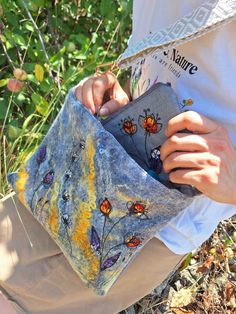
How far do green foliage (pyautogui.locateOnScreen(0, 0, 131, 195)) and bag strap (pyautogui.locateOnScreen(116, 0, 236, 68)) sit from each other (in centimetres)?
69

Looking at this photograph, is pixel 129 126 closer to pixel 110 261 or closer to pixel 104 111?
pixel 104 111

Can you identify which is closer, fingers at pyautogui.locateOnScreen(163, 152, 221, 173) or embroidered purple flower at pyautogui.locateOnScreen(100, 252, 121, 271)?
fingers at pyautogui.locateOnScreen(163, 152, 221, 173)

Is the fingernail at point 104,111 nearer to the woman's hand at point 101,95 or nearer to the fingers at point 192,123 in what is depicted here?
the woman's hand at point 101,95

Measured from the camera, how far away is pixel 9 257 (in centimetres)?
125

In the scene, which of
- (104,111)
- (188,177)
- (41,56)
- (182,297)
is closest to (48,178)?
(104,111)

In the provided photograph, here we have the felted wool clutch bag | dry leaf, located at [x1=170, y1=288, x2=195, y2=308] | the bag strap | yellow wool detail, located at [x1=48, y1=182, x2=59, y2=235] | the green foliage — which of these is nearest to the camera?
the bag strap

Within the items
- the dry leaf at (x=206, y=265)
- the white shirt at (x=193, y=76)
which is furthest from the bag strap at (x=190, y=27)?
the dry leaf at (x=206, y=265)

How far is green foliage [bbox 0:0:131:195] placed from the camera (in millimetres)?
1710

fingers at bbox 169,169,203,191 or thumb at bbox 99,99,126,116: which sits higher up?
thumb at bbox 99,99,126,116

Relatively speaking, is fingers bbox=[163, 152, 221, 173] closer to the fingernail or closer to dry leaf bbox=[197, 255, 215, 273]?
the fingernail

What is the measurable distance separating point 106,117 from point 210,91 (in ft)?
0.64

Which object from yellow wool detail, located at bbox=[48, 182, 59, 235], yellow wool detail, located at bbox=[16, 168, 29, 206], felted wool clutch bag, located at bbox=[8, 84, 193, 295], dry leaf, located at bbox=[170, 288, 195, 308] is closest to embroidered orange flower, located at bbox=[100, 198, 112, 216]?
felted wool clutch bag, located at bbox=[8, 84, 193, 295]

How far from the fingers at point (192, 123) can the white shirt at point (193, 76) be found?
0.21 feet

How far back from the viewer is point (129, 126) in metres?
1.00
